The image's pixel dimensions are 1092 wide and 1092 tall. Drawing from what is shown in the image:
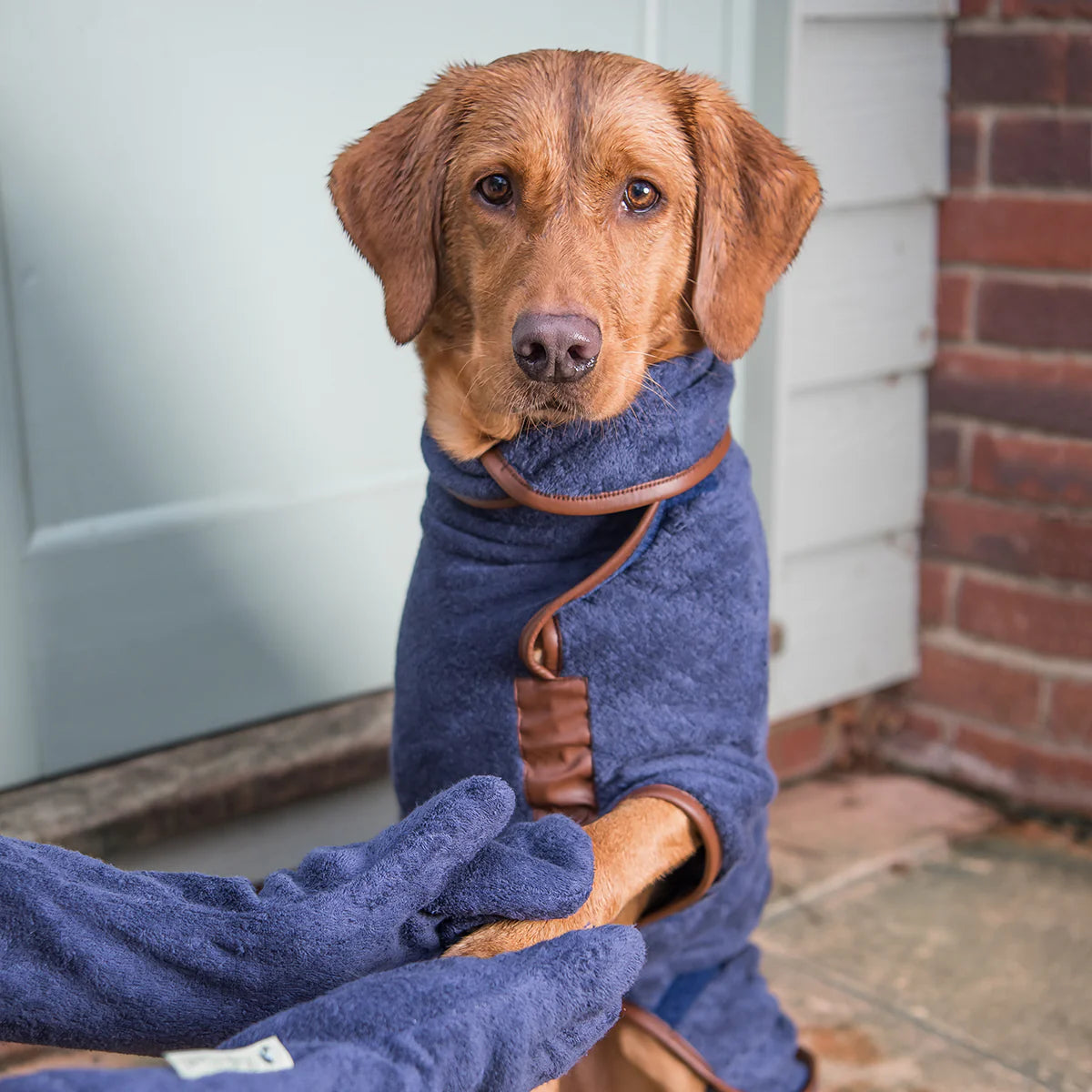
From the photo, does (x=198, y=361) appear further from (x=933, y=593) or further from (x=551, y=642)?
(x=933, y=593)

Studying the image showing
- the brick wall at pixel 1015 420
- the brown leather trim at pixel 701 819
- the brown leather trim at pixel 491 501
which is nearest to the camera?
the brown leather trim at pixel 701 819

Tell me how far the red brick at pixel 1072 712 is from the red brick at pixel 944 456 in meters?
0.53

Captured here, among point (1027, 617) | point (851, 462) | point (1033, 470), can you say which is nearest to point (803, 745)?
point (1027, 617)

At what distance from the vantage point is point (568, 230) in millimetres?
1604

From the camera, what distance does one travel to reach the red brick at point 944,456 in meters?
3.19

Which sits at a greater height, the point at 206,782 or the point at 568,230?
the point at 568,230

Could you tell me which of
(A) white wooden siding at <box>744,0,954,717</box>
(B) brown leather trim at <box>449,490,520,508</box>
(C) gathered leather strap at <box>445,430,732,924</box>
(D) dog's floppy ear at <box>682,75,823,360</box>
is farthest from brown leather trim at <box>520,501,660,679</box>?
(A) white wooden siding at <box>744,0,954,717</box>

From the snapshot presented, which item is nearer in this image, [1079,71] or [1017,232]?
[1079,71]

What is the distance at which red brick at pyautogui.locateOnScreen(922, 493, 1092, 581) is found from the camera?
9.80ft

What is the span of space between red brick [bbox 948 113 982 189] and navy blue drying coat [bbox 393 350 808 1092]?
1.62m

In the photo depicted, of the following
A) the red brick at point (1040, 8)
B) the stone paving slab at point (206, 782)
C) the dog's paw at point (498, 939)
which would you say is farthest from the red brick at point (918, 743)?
the dog's paw at point (498, 939)

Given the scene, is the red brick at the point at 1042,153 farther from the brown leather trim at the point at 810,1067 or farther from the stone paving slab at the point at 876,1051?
the brown leather trim at the point at 810,1067

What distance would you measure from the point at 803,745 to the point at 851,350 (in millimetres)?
998

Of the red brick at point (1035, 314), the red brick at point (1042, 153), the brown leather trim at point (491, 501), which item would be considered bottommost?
the brown leather trim at point (491, 501)
